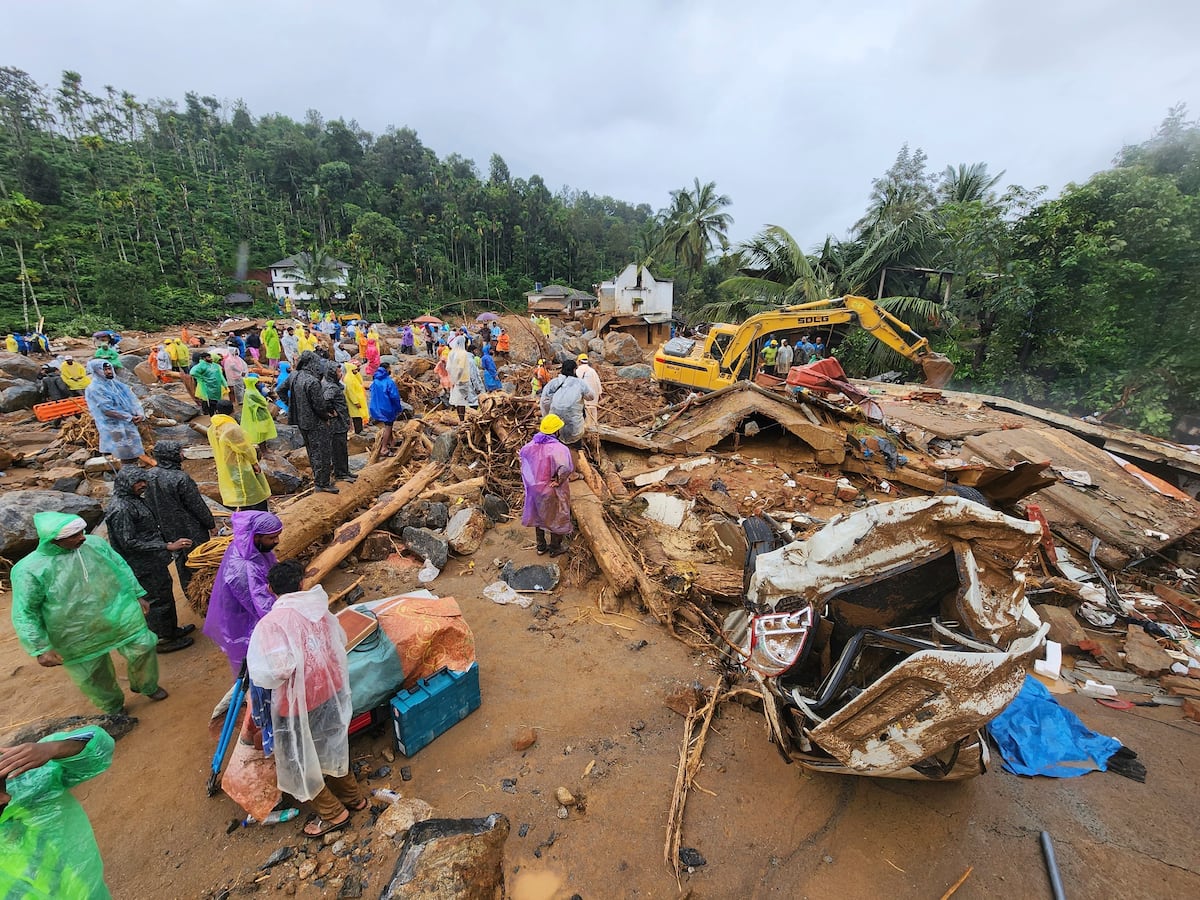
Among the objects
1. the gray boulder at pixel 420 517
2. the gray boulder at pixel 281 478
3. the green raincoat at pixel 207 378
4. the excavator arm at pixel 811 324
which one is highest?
the excavator arm at pixel 811 324

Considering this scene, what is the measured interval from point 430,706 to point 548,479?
8.45ft

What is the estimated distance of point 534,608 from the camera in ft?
15.7

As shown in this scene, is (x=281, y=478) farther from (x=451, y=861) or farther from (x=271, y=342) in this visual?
(x=271, y=342)

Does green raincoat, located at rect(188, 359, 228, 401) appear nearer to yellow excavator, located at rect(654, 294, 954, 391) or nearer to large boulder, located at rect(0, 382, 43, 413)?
large boulder, located at rect(0, 382, 43, 413)

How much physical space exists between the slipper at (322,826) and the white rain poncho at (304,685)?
33cm

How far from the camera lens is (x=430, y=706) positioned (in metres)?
3.16

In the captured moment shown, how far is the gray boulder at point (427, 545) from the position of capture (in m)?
5.35

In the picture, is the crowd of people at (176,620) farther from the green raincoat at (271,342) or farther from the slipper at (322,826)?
the green raincoat at (271,342)

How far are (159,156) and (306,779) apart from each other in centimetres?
8226

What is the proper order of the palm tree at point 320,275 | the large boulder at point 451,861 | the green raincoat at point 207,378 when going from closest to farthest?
the large boulder at point 451,861 < the green raincoat at point 207,378 < the palm tree at point 320,275

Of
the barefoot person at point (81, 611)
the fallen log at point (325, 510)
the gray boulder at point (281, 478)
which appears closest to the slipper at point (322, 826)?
the barefoot person at point (81, 611)

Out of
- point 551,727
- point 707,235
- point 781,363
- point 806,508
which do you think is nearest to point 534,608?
point 551,727

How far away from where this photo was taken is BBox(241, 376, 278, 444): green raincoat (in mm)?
6344

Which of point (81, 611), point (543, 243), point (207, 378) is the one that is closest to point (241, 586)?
point (81, 611)
